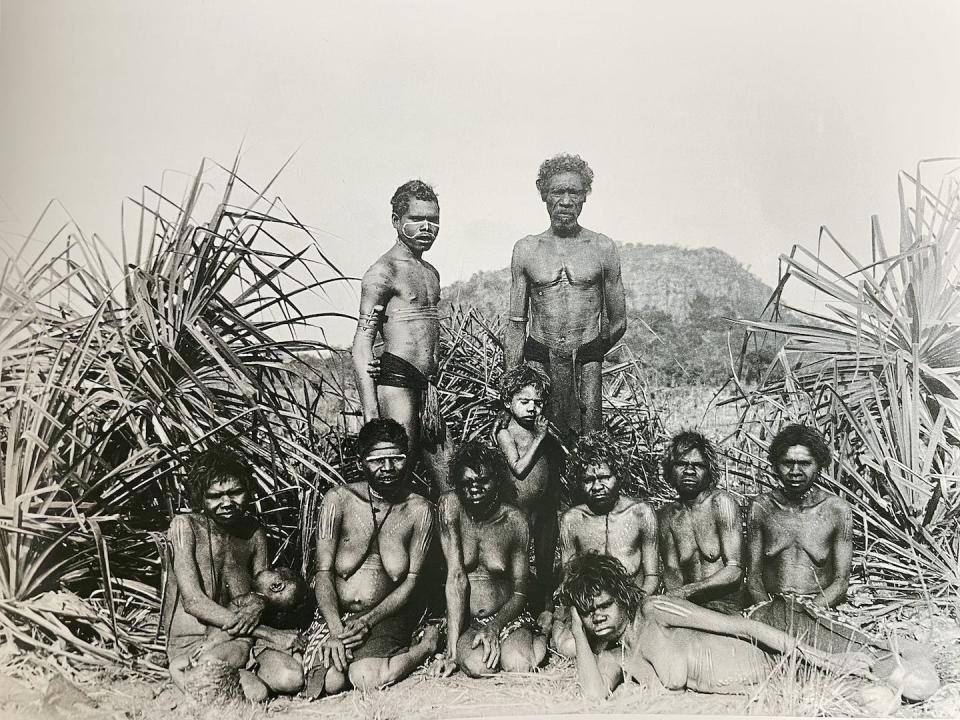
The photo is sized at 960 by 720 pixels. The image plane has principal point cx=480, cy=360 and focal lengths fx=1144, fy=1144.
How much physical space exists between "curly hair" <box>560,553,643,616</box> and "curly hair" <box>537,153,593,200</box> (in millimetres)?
2236

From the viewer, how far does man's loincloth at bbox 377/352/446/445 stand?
6801mm

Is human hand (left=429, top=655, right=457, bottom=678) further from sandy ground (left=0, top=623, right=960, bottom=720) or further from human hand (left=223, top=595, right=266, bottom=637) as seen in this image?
human hand (left=223, top=595, right=266, bottom=637)

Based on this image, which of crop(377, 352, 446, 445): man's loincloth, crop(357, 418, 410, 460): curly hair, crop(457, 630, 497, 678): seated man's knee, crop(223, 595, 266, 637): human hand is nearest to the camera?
crop(223, 595, 266, 637): human hand

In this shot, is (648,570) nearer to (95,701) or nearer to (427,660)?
(427,660)

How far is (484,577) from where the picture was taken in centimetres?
662

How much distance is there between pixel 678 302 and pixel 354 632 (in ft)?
9.26

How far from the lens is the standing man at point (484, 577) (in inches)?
257

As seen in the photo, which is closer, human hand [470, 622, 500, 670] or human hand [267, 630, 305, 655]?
human hand [267, 630, 305, 655]

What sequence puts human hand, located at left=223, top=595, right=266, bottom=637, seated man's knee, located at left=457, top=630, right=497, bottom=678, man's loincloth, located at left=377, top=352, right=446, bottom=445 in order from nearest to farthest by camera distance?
human hand, located at left=223, top=595, right=266, bottom=637, seated man's knee, located at left=457, top=630, right=497, bottom=678, man's loincloth, located at left=377, top=352, right=446, bottom=445

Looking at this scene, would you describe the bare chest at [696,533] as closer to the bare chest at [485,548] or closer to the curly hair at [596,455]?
the curly hair at [596,455]

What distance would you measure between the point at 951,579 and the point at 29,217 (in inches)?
231

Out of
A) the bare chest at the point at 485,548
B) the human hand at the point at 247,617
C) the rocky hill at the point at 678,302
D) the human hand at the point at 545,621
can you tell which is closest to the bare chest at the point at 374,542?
the bare chest at the point at 485,548

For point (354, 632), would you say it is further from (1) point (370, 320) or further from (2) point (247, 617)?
(1) point (370, 320)

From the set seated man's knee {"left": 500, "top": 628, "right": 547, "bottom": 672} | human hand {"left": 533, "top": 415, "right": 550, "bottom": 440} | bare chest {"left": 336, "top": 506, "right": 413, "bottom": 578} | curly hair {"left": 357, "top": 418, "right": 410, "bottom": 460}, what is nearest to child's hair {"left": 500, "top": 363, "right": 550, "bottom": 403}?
human hand {"left": 533, "top": 415, "right": 550, "bottom": 440}
